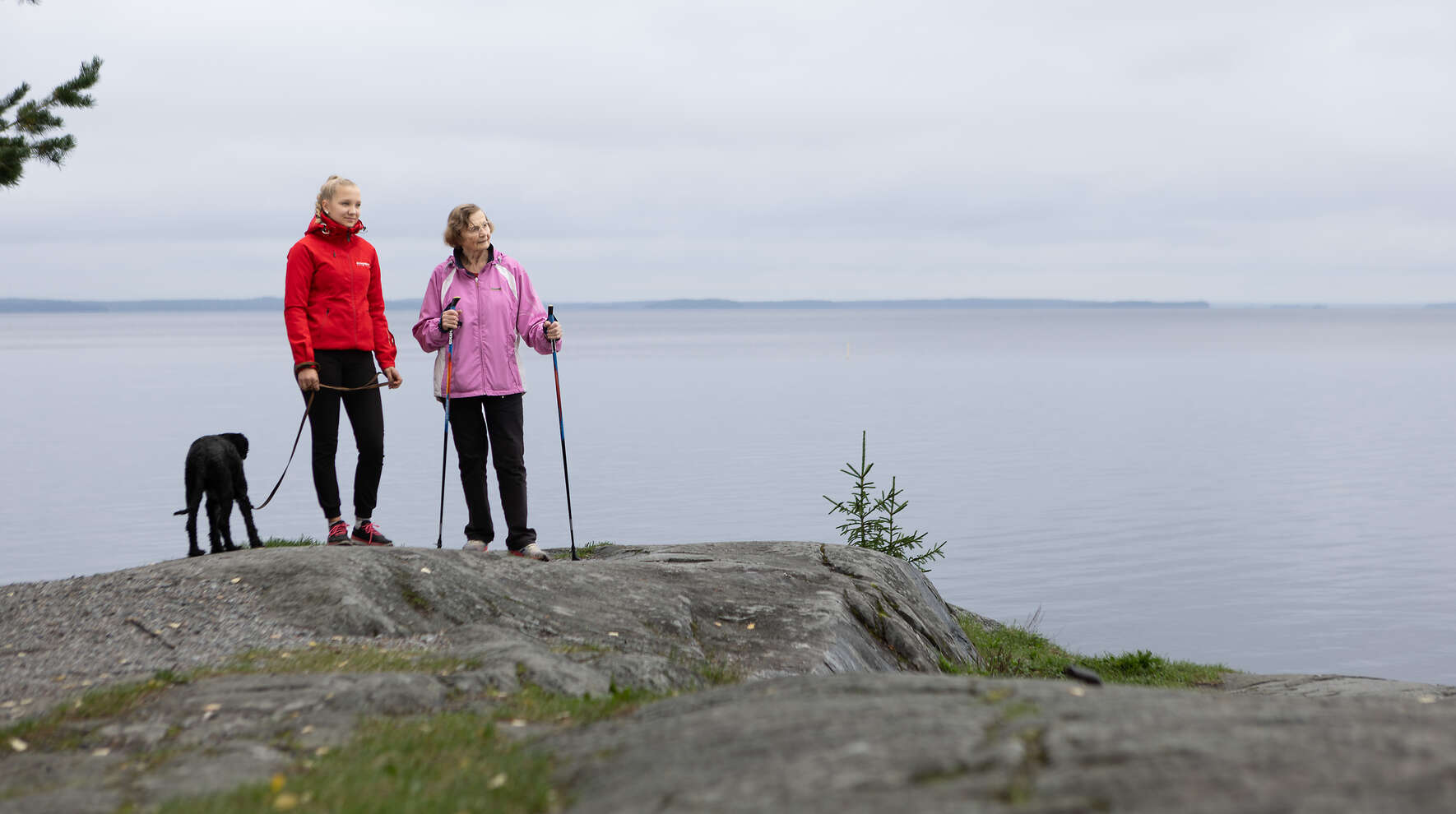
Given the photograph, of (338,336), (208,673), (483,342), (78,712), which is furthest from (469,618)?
(338,336)

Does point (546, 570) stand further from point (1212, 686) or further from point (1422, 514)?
point (1422, 514)

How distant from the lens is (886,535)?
16031 mm

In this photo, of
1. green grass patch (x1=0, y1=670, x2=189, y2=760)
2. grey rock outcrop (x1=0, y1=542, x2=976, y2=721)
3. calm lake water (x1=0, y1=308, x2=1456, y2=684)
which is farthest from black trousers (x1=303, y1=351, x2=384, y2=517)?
calm lake water (x1=0, y1=308, x2=1456, y2=684)

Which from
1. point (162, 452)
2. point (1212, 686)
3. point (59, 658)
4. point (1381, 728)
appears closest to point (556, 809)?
point (1381, 728)

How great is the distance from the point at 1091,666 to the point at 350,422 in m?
8.10

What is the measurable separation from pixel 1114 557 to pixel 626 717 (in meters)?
22.9

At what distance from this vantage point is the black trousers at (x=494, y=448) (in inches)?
394

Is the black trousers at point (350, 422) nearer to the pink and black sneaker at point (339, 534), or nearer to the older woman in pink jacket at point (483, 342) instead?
the pink and black sneaker at point (339, 534)

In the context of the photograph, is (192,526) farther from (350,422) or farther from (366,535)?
(350,422)

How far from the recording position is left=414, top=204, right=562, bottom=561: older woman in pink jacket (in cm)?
980

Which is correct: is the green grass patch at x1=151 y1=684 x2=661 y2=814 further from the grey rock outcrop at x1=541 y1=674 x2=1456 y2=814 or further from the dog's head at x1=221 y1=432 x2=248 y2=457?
the dog's head at x1=221 y1=432 x2=248 y2=457

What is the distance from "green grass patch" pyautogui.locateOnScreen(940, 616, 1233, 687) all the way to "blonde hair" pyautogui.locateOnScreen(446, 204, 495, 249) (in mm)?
6212

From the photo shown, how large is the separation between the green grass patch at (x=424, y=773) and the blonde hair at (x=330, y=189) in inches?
208

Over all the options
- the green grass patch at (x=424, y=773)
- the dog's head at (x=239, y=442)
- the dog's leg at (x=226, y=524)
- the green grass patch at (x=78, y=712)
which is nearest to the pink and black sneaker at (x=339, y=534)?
the dog's leg at (x=226, y=524)
